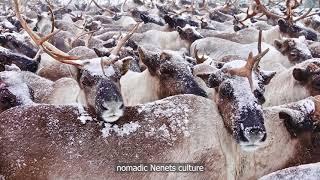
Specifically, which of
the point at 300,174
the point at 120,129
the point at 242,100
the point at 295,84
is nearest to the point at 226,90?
the point at 242,100

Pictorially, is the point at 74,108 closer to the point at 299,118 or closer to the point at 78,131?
the point at 78,131

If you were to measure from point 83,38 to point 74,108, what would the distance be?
20.7 feet

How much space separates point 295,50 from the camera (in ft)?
27.7

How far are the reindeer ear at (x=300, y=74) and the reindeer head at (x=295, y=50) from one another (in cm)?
192

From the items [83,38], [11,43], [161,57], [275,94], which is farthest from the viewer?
[83,38]

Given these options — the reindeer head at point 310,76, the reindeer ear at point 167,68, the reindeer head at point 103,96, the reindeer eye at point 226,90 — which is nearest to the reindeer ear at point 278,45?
the reindeer head at point 310,76

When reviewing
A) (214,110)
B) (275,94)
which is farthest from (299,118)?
→ (275,94)

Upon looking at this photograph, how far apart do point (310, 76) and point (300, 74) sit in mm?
134

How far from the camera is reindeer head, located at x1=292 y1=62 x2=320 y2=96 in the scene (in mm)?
6131

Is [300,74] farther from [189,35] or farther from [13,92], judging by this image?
[189,35]

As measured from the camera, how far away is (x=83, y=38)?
438 inches
